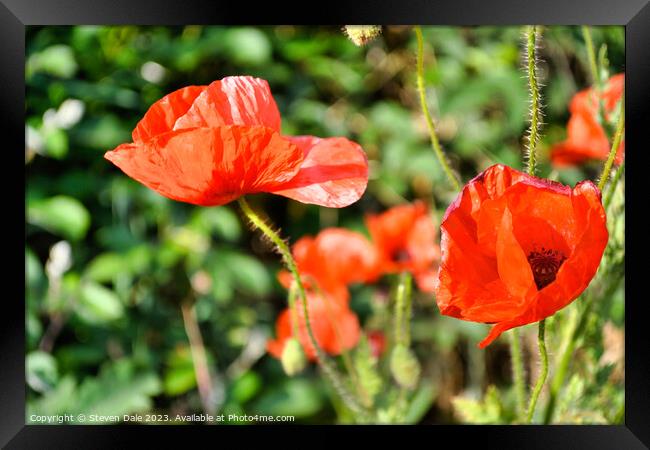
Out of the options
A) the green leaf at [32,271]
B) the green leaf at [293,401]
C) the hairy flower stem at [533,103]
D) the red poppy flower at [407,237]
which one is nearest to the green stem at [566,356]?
the hairy flower stem at [533,103]

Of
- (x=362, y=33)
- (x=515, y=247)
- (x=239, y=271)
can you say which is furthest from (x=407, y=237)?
(x=515, y=247)

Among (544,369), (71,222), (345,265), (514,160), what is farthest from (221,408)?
(544,369)

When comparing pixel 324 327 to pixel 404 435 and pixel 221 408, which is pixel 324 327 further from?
pixel 221 408

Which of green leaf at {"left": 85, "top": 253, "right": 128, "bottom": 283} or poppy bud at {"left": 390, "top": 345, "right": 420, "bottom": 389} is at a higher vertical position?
poppy bud at {"left": 390, "top": 345, "right": 420, "bottom": 389}

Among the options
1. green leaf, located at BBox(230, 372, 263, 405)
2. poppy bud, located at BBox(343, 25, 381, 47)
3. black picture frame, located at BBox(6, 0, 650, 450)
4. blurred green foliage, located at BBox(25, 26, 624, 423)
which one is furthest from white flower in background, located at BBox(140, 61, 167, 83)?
poppy bud, located at BBox(343, 25, 381, 47)

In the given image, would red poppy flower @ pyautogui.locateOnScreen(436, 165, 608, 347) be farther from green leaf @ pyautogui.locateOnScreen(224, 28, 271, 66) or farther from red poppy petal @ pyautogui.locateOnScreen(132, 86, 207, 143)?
green leaf @ pyautogui.locateOnScreen(224, 28, 271, 66)

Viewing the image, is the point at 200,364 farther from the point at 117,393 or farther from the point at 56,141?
the point at 56,141
